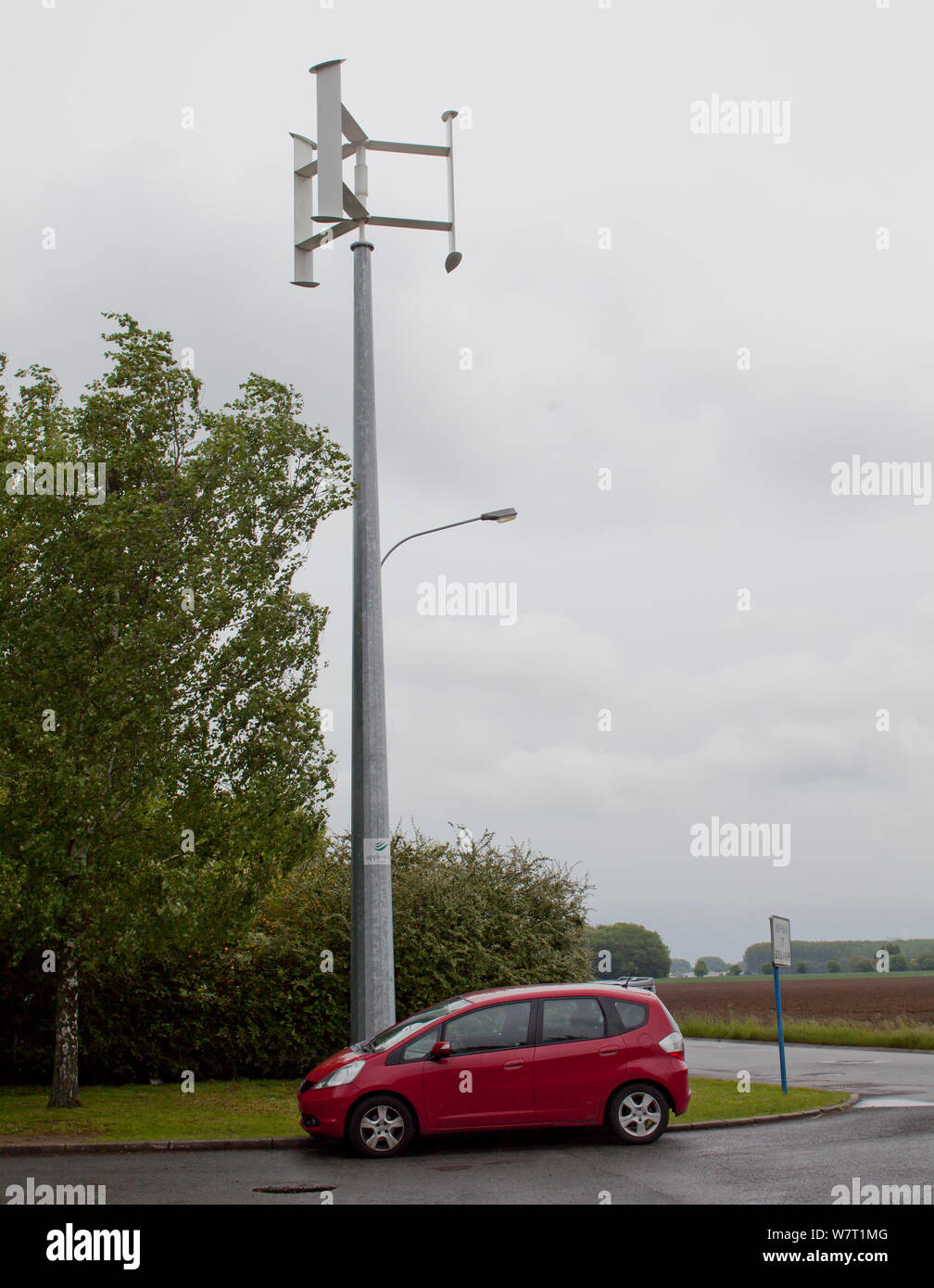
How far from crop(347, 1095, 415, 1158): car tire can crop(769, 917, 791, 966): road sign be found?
23.2 ft

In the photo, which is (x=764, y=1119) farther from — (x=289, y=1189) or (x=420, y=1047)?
(x=289, y=1189)

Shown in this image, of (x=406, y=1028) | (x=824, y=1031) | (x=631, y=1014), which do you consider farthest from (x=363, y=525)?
(x=824, y=1031)

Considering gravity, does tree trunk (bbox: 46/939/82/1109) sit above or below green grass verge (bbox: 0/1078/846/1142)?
above

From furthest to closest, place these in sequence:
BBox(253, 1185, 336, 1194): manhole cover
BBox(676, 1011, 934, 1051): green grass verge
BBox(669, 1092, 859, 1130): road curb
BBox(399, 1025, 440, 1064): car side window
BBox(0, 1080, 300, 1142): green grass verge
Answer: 1. BBox(676, 1011, 934, 1051): green grass verge
2. BBox(669, 1092, 859, 1130): road curb
3. BBox(0, 1080, 300, 1142): green grass verge
4. BBox(399, 1025, 440, 1064): car side window
5. BBox(253, 1185, 336, 1194): manhole cover

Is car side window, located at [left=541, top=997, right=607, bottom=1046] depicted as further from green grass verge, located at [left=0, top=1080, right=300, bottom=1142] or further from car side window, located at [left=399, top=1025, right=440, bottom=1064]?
green grass verge, located at [left=0, top=1080, right=300, bottom=1142]

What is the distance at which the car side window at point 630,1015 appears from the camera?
1209 centimetres

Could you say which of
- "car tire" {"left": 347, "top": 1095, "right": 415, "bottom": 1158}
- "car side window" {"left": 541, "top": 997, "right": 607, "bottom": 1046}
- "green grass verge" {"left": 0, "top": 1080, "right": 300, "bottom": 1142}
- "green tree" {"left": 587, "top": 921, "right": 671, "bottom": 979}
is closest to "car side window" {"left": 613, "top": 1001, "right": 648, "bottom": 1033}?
"car side window" {"left": 541, "top": 997, "right": 607, "bottom": 1046}

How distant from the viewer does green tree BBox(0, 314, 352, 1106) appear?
14.0m

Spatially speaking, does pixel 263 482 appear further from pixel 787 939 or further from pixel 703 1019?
pixel 703 1019

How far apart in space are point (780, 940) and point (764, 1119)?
3604 mm

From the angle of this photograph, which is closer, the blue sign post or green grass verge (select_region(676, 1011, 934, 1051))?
the blue sign post

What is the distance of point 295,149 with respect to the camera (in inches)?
629
